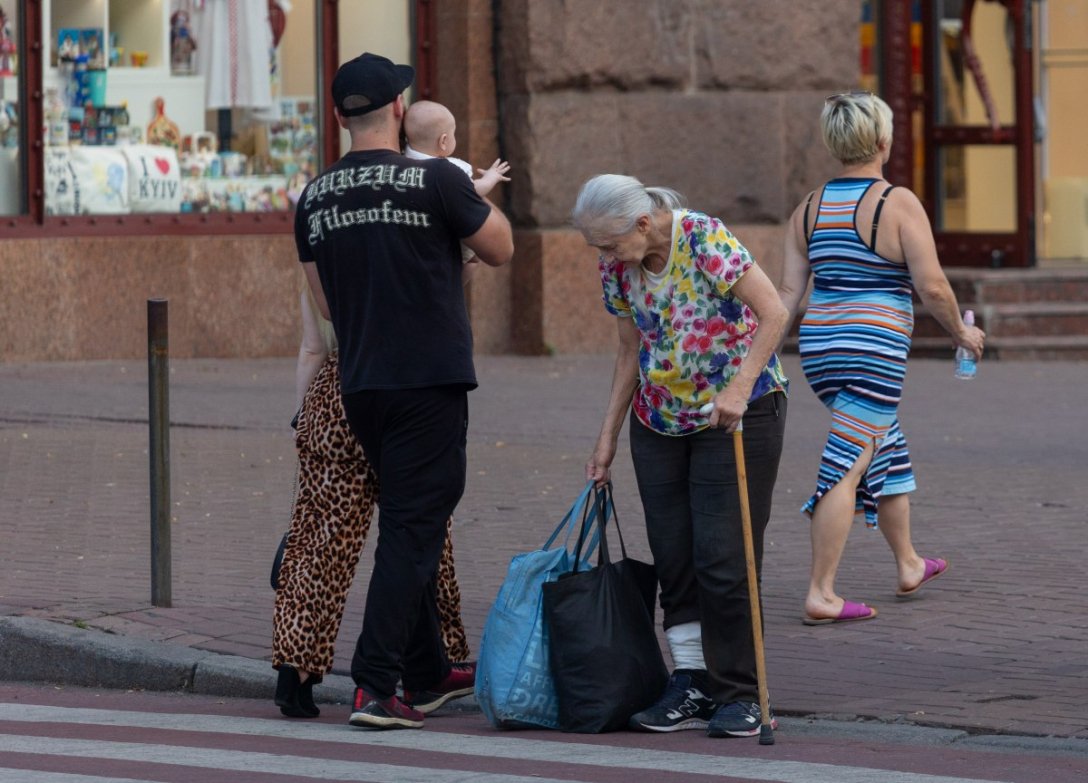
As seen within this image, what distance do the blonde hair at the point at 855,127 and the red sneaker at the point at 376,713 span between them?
2.48 meters

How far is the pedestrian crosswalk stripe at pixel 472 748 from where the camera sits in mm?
5254

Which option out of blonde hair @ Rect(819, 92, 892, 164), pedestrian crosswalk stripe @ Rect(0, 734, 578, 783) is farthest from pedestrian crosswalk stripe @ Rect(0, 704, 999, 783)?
blonde hair @ Rect(819, 92, 892, 164)

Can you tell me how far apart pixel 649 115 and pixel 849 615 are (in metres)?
9.12

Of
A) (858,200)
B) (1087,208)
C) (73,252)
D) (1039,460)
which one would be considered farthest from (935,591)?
(1087,208)

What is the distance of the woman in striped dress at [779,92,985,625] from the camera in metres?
7.17

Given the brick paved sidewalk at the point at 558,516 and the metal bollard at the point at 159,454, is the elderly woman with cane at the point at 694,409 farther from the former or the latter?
the metal bollard at the point at 159,454

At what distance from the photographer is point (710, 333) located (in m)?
5.75

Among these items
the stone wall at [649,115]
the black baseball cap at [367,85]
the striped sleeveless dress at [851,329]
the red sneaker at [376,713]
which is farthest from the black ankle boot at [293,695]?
the stone wall at [649,115]

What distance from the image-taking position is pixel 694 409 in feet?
19.0

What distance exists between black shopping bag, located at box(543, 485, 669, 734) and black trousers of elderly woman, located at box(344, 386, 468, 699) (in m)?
0.36

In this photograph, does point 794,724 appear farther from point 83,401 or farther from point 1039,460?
point 83,401

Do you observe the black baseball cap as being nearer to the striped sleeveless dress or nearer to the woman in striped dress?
the woman in striped dress

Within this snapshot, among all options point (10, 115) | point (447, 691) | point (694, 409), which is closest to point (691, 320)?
point (694, 409)

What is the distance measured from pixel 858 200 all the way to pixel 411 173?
206cm
